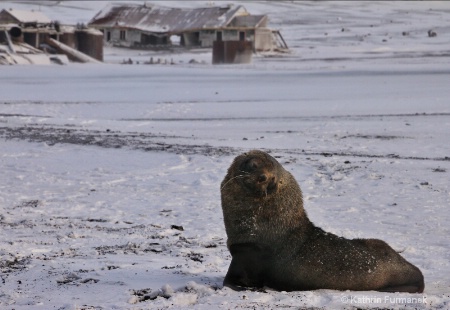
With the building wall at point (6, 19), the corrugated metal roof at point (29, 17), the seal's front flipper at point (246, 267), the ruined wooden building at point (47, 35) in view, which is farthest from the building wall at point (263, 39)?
the seal's front flipper at point (246, 267)

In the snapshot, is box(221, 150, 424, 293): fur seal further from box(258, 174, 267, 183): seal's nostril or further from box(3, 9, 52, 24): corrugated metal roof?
box(3, 9, 52, 24): corrugated metal roof

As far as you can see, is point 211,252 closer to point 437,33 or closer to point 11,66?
point 11,66

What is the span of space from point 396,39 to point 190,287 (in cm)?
6913

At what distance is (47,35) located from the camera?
53.1 m

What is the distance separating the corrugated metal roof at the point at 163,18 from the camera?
70.2 meters

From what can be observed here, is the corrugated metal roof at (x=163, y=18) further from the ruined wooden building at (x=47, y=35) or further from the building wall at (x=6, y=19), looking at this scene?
the building wall at (x=6, y=19)

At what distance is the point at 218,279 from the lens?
6863mm

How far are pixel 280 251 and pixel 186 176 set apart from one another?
6.40 metres

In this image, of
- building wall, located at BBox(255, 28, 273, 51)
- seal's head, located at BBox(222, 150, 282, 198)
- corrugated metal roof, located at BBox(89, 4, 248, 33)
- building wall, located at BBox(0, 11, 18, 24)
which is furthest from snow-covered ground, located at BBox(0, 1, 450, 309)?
corrugated metal roof, located at BBox(89, 4, 248, 33)

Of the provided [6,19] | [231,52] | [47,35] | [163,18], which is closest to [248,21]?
[163,18]

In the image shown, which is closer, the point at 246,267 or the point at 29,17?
the point at 246,267

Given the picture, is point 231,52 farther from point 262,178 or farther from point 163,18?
point 262,178

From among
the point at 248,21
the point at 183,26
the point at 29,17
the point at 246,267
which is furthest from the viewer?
the point at 183,26

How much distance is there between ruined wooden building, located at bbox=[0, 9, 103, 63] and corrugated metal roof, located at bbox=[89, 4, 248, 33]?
16.2 meters
